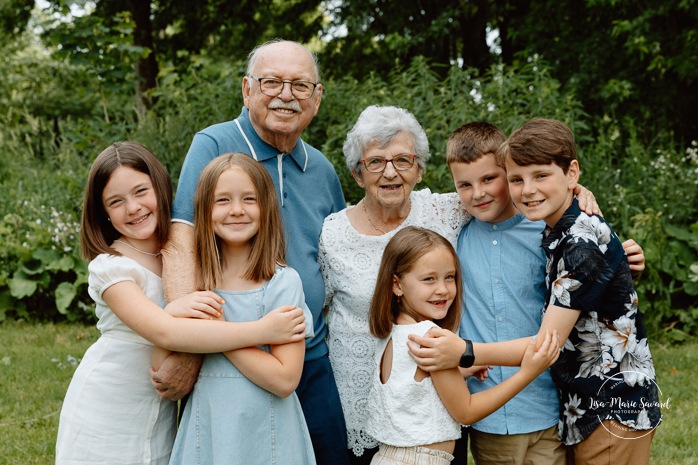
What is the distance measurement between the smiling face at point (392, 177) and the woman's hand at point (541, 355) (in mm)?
782

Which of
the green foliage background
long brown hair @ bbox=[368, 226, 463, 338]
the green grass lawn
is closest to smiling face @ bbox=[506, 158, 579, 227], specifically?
long brown hair @ bbox=[368, 226, 463, 338]

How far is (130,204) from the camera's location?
2611 mm

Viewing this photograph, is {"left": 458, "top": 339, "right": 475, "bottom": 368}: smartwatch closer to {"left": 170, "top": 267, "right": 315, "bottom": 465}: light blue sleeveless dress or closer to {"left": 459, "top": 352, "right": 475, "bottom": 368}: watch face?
{"left": 459, "top": 352, "right": 475, "bottom": 368}: watch face

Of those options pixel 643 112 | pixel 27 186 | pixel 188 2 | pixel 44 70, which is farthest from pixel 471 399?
pixel 44 70

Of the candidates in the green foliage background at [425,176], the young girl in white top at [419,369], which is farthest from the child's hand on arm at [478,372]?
the green foliage background at [425,176]

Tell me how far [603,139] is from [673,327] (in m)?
1.79

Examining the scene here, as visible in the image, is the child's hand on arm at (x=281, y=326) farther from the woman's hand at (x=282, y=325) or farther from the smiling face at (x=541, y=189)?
the smiling face at (x=541, y=189)

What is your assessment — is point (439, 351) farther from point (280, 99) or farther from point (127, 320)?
point (280, 99)

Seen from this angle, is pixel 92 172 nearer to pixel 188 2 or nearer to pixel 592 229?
pixel 592 229

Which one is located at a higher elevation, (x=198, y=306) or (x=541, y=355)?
(x=198, y=306)

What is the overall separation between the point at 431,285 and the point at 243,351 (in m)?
0.72

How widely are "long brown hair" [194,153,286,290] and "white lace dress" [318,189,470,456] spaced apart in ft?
1.27

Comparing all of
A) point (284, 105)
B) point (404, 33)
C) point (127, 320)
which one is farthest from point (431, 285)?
point (404, 33)

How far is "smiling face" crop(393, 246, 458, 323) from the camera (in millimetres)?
2629
